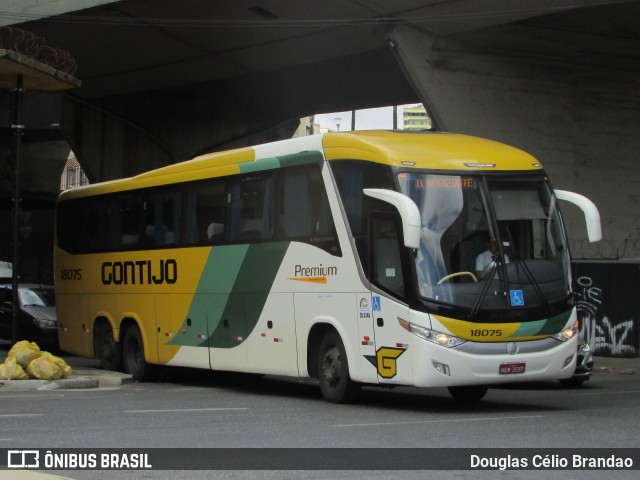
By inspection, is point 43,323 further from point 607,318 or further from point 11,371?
point 607,318

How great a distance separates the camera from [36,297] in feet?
93.0

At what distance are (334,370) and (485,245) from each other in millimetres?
2758

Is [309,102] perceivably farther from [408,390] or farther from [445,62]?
[408,390]

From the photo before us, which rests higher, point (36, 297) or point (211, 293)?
point (211, 293)

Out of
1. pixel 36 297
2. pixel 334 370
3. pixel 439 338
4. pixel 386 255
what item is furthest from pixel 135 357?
pixel 36 297

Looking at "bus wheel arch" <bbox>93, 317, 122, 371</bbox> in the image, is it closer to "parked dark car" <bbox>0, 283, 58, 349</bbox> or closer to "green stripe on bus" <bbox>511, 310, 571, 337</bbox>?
"parked dark car" <bbox>0, 283, 58, 349</bbox>

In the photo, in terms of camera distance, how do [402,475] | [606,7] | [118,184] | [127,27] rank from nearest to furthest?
1. [402,475]
2. [118,184]
3. [606,7]
4. [127,27]

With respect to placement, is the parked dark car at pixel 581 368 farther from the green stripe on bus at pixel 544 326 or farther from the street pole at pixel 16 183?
the street pole at pixel 16 183

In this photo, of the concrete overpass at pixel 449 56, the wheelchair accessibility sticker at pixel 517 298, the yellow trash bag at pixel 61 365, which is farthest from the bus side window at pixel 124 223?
the concrete overpass at pixel 449 56

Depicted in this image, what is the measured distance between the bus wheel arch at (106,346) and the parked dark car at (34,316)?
526 centimetres

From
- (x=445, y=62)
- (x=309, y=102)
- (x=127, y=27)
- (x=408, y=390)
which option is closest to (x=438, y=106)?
(x=445, y=62)

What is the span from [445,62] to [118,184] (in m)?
12.1

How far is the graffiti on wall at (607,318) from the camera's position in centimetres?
2486

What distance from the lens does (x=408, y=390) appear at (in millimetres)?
18234
